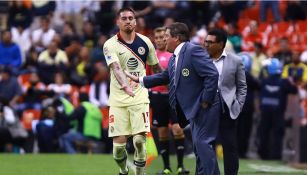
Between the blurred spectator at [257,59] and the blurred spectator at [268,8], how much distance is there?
3.99 m

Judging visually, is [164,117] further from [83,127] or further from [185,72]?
[83,127]

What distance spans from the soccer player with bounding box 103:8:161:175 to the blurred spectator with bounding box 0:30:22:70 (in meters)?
10.3

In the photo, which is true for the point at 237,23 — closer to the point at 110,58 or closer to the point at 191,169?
the point at 191,169

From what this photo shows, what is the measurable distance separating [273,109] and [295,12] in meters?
6.99

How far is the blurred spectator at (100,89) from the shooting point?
21.6 metres

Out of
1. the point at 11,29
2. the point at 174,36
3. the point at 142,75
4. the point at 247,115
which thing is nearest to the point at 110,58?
the point at 142,75

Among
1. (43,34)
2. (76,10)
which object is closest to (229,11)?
(76,10)

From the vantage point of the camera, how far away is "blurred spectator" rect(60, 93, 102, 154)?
2092 centimetres

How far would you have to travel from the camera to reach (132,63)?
13.0 m

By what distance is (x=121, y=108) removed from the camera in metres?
13.0

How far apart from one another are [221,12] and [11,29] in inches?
237

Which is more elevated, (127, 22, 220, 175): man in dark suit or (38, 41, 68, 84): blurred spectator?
(127, 22, 220, 175): man in dark suit

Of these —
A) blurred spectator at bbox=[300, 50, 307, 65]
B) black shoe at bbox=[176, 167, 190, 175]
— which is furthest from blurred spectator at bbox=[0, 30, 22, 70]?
black shoe at bbox=[176, 167, 190, 175]

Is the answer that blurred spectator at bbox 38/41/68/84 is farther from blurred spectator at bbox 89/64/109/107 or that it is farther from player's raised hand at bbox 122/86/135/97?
player's raised hand at bbox 122/86/135/97
